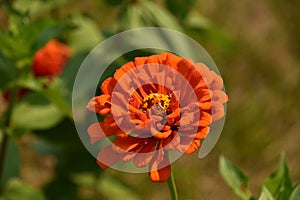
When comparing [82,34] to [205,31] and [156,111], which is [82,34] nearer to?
[205,31]

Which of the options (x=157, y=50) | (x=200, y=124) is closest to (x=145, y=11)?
(x=157, y=50)

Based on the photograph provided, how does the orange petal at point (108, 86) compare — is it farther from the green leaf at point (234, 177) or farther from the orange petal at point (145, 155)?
the green leaf at point (234, 177)

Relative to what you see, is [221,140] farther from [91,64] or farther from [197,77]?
[197,77]

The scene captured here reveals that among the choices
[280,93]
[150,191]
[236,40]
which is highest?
[236,40]

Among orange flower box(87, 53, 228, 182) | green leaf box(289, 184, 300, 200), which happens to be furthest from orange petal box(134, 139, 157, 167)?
green leaf box(289, 184, 300, 200)

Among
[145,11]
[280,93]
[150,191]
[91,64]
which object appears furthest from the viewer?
[280,93]

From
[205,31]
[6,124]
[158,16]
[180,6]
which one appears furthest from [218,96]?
[205,31]

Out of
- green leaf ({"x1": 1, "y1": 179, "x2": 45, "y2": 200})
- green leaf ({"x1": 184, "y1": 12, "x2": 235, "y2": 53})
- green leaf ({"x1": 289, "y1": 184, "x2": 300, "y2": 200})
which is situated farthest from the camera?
green leaf ({"x1": 184, "y1": 12, "x2": 235, "y2": 53})

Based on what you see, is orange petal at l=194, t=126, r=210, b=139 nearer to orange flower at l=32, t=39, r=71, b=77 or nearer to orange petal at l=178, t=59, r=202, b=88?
orange petal at l=178, t=59, r=202, b=88
